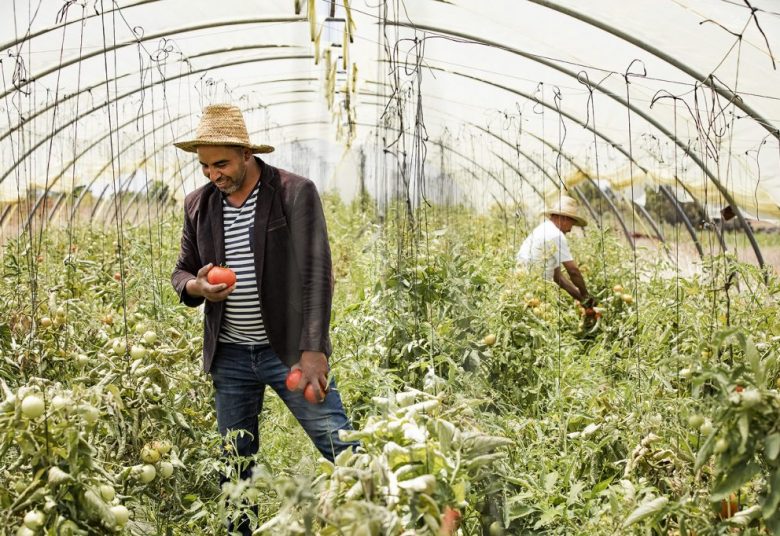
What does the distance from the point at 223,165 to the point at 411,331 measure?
111 cm

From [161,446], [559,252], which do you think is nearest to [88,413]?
[161,446]

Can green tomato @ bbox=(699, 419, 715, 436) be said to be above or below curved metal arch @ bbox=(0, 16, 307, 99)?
below

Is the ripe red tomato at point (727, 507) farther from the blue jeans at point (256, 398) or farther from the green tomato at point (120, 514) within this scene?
the green tomato at point (120, 514)

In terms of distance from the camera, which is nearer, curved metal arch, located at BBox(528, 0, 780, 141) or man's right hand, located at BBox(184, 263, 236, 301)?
man's right hand, located at BBox(184, 263, 236, 301)

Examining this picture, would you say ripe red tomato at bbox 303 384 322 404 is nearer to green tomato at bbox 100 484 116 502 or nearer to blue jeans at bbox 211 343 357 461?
blue jeans at bbox 211 343 357 461

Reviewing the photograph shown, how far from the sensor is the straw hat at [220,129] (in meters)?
2.39

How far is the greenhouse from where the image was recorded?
1.58 metres

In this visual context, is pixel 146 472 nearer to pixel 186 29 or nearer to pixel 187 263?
pixel 187 263

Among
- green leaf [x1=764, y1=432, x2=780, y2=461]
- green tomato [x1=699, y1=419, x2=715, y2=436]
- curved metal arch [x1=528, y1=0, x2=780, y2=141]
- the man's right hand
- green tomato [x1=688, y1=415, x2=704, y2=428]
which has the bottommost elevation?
green tomato [x1=699, y1=419, x2=715, y2=436]

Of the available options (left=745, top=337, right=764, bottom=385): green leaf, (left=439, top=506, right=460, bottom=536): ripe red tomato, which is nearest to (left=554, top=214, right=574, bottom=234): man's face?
(left=745, top=337, right=764, bottom=385): green leaf

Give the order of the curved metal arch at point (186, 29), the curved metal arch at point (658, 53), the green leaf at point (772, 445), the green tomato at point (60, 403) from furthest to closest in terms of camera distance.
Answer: the curved metal arch at point (186, 29), the curved metal arch at point (658, 53), the green tomato at point (60, 403), the green leaf at point (772, 445)

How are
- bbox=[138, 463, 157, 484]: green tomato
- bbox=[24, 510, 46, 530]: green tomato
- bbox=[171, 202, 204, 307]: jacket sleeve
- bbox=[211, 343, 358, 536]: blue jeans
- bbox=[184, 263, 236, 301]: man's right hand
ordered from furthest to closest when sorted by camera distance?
bbox=[171, 202, 204, 307]: jacket sleeve → bbox=[211, 343, 358, 536]: blue jeans → bbox=[184, 263, 236, 301]: man's right hand → bbox=[138, 463, 157, 484]: green tomato → bbox=[24, 510, 46, 530]: green tomato

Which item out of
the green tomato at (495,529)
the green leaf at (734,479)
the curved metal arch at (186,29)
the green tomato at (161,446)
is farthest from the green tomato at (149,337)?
the curved metal arch at (186,29)

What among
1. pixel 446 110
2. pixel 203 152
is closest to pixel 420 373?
pixel 203 152
